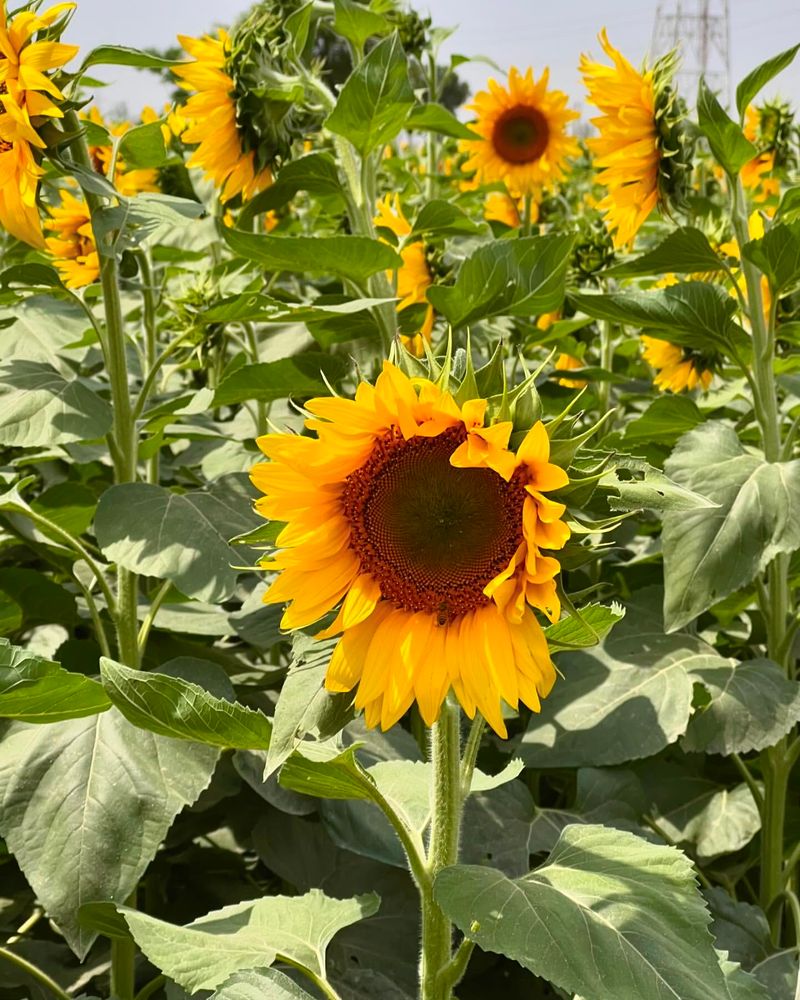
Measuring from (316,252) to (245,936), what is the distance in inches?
39.2

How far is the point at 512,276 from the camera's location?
5.73 ft

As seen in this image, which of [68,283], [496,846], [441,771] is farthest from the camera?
[68,283]

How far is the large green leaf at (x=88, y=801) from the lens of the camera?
4.41 feet

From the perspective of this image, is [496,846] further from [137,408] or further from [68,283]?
[68,283]

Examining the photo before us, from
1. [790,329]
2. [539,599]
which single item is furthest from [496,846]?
[790,329]

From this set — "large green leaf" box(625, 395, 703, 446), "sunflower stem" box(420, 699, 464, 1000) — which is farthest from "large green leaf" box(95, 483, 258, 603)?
"large green leaf" box(625, 395, 703, 446)

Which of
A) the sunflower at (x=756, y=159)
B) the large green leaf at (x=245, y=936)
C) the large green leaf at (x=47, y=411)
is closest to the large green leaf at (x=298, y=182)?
the large green leaf at (x=47, y=411)

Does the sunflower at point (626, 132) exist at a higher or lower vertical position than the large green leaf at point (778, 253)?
higher

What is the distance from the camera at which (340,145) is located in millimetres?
1983

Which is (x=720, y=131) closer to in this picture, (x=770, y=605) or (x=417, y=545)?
(x=770, y=605)

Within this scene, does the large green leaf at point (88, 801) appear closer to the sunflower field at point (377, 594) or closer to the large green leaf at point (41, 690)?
the sunflower field at point (377, 594)

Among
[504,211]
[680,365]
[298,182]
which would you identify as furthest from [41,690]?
[504,211]

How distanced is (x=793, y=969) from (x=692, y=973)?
2.05 ft

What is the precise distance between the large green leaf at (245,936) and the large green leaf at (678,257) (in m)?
1.13
